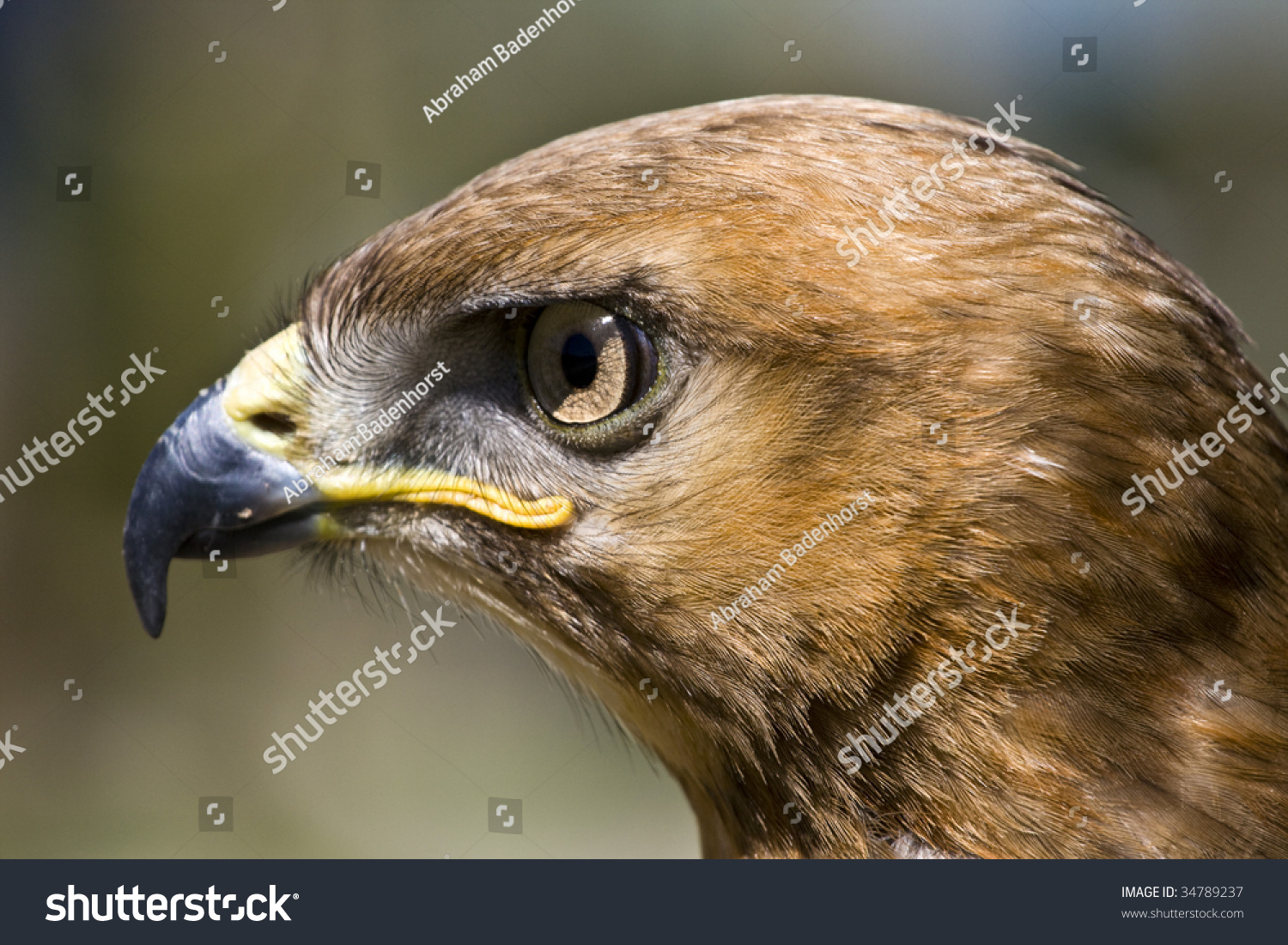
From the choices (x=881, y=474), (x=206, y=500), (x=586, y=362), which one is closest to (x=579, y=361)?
(x=586, y=362)

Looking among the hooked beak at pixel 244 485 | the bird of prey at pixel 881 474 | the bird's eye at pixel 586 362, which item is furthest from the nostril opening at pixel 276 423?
the bird's eye at pixel 586 362

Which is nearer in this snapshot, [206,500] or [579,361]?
[579,361]

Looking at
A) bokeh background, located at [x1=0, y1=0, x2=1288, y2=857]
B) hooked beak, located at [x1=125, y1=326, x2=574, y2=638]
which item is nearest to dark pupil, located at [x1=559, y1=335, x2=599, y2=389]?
hooked beak, located at [x1=125, y1=326, x2=574, y2=638]

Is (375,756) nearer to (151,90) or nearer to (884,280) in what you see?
(151,90)

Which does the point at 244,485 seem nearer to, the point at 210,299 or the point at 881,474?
the point at 881,474

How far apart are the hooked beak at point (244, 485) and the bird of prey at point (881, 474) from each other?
177mm

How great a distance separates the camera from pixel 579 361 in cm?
183

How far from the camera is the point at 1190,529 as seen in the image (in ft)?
5.49

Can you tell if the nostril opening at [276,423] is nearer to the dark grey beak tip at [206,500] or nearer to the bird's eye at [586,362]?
the dark grey beak tip at [206,500]

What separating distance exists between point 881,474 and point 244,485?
1196 millimetres

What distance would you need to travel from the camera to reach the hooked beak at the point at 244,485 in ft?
6.59

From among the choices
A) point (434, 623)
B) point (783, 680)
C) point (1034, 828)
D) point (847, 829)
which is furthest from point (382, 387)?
point (1034, 828)

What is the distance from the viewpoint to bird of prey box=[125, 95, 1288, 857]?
5.44 feet
